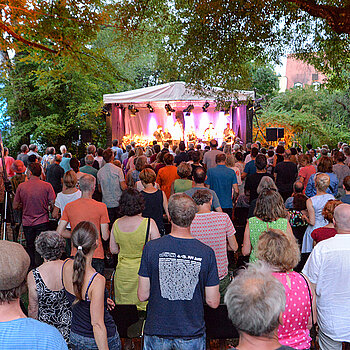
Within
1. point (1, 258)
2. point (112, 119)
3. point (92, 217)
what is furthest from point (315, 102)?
point (1, 258)

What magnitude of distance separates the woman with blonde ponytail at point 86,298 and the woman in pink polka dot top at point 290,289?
3.28ft

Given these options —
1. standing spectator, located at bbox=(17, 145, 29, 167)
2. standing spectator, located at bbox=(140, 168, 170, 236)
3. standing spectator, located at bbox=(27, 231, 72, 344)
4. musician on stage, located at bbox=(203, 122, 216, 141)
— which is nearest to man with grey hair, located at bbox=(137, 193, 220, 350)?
standing spectator, located at bbox=(27, 231, 72, 344)

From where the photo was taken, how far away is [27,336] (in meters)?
1.56

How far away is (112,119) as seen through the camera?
59.4 feet

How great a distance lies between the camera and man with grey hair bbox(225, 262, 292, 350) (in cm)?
Result: 160

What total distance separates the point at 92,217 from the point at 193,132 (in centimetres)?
1547

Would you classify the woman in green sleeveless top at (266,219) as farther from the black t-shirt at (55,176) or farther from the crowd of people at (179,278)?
the black t-shirt at (55,176)

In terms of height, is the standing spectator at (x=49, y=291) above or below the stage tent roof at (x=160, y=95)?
below

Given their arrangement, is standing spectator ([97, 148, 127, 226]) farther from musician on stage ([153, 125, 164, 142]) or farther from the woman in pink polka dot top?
musician on stage ([153, 125, 164, 142])

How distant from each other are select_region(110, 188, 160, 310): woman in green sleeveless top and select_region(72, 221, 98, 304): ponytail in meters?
0.88

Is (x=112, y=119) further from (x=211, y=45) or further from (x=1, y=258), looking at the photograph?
(x=1, y=258)

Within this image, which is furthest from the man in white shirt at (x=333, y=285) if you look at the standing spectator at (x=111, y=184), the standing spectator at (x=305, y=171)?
the standing spectator at (x=305, y=171)

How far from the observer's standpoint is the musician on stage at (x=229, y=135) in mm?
18000

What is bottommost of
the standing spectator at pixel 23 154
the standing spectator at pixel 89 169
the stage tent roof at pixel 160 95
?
the standing spectator at pixel 89 169
